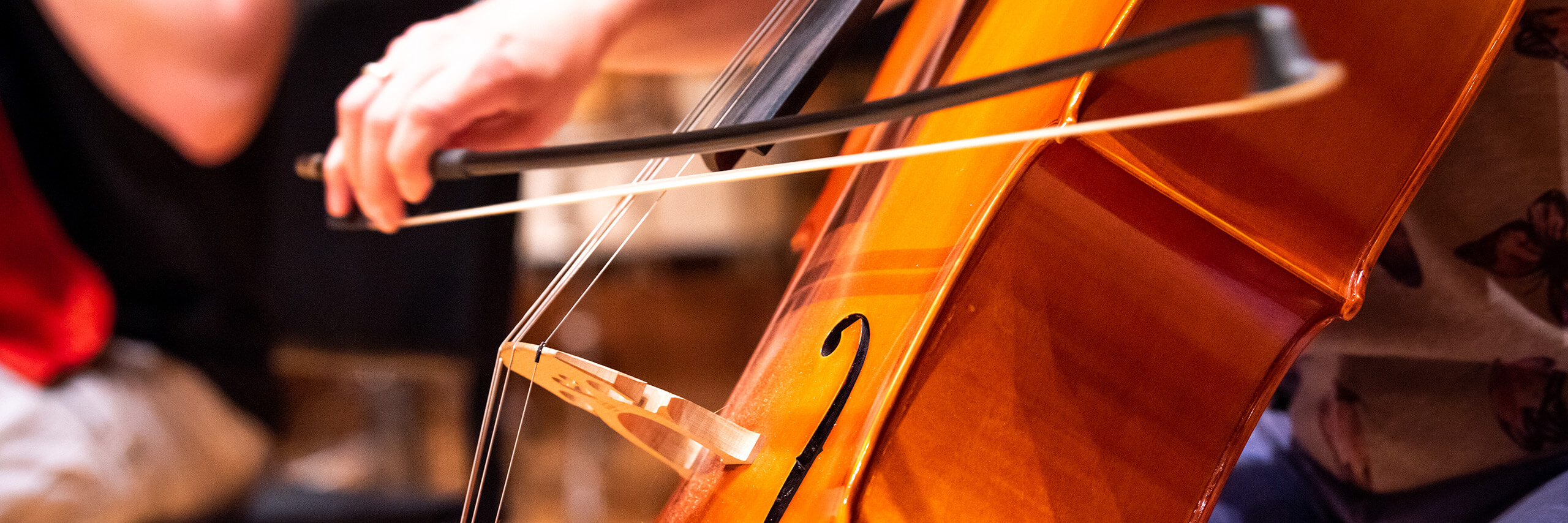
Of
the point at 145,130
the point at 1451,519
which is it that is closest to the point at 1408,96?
the point at 1451,519

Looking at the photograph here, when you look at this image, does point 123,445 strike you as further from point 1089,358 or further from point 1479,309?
point 1479,309

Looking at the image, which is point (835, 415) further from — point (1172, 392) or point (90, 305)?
point (90, 305)

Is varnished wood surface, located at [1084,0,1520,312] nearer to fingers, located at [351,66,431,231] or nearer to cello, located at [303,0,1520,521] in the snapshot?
cello, located at [303,0,1520,521]

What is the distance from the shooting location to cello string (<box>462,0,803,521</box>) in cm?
37

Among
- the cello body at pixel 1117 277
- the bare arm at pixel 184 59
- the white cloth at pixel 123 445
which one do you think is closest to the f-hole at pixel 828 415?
the cello body at pixel 1117 277

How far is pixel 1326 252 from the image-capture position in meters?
0.35

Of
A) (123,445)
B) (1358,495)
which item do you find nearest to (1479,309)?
(1358,495)

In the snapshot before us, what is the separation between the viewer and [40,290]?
0.68 meters

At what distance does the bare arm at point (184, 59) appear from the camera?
0.75m

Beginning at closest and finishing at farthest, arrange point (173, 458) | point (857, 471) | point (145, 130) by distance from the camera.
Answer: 1. point (857, 471)
2. point (173, 458)
3. point (145, 130)

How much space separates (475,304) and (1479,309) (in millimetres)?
738

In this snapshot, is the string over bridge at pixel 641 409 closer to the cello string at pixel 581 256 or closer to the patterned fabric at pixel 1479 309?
the cello string at pixel 581 256

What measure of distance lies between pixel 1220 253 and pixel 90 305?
0.81m

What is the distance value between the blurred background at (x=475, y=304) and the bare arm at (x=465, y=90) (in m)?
0.15
